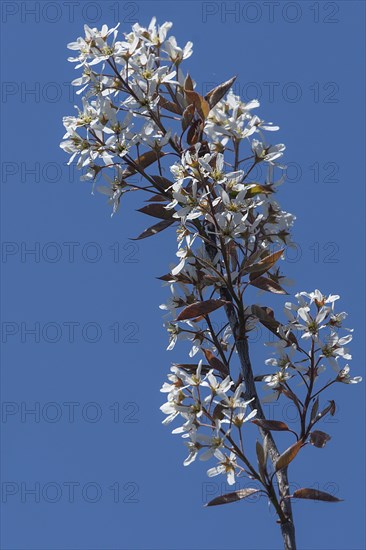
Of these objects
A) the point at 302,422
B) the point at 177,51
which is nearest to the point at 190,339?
the point at 302,422

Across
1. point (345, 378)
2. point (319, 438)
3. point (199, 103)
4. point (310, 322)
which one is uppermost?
point (199, 103)

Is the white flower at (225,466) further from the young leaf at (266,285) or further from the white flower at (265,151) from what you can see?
the white flower at (265,151)

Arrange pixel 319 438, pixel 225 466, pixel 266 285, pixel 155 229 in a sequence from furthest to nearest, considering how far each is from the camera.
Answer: pixel 155 229 → pixel 266 285 → pixel 319 438 → pixel 225 466

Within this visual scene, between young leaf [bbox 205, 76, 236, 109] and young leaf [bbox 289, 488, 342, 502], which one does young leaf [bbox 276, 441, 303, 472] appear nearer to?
young leaf [bbox 289, 488, 342, 502]

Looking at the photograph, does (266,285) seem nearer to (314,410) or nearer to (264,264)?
(264,264)

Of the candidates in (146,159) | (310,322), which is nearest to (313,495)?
(310,322)
